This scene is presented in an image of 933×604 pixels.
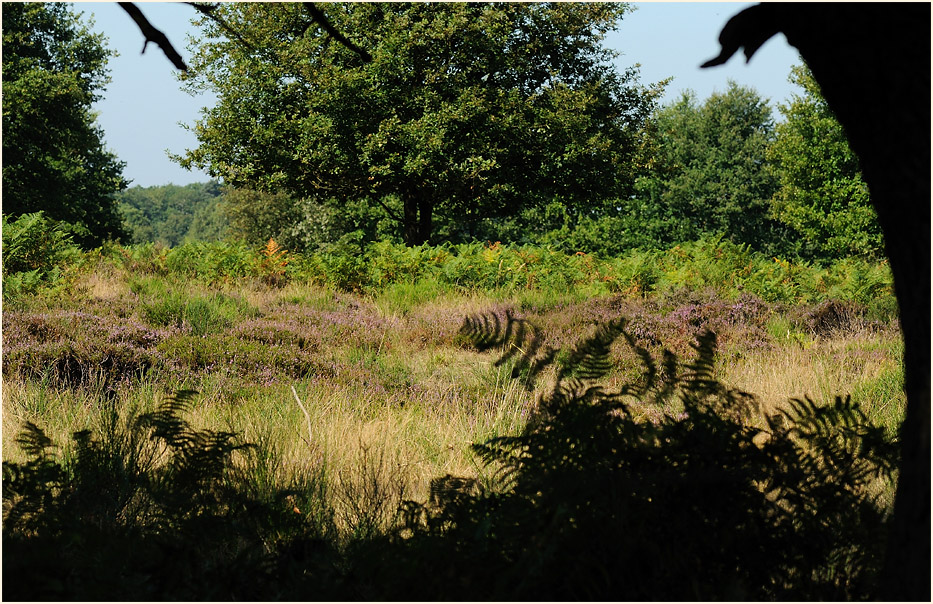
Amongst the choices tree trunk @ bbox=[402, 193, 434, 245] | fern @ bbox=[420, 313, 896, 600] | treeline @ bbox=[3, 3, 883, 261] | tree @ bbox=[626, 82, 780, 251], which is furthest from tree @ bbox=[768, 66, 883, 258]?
fern @ bbox=[420, 313, 896, 600]

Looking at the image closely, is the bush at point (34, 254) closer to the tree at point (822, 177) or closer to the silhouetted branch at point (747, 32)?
the silhouetted branch at point (747, 32)

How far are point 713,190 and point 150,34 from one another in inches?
1699

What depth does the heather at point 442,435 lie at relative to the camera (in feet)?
6.94

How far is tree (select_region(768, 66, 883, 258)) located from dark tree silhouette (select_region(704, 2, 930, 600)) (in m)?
Result: 28.2

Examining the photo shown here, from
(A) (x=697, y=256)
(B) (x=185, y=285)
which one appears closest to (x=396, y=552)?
(B) (x=185, y=285)

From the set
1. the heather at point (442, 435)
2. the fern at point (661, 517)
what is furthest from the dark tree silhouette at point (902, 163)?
the heather at point (442, 435)

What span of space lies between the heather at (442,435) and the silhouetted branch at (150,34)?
1202 millimetres

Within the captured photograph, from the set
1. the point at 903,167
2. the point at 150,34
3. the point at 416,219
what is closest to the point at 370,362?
the point at 150,34

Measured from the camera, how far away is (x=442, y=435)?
16.3 ft

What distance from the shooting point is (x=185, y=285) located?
12109 mm

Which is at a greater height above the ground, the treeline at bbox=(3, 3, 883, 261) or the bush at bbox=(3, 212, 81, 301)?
the treeline at bbox=(3, 3, 883, 261)

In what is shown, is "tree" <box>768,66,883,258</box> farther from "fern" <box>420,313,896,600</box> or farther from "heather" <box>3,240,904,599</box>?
"fern" <box>420,313,896,600</box>

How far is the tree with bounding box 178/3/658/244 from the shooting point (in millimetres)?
19078

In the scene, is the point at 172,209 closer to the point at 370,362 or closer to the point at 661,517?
the point at 370,362
